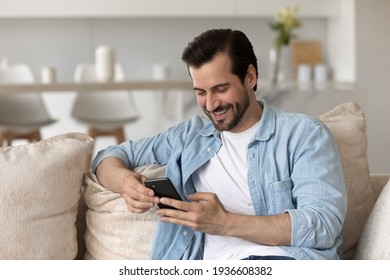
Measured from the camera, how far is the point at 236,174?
Result: 74.5 inches

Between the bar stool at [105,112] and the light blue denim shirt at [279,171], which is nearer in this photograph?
the light blue denim shirt at [279,171]

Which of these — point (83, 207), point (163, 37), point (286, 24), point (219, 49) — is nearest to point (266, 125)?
point (219, 49)

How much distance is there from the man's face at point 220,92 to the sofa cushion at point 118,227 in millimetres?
238

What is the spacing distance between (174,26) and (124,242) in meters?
4.25

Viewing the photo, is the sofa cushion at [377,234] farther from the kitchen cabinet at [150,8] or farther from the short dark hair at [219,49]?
the kitchen cabinet at [150,8]

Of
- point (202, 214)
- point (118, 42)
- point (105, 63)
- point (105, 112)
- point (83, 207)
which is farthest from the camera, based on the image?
point (118, 42)

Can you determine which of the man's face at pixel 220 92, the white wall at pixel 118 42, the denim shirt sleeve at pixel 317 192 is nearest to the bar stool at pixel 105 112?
the white wall at pixel 118 42

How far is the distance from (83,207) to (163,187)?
0.42 metres

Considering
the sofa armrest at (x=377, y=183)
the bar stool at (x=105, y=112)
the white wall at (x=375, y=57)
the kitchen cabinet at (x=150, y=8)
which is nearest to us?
the sofa armrest at (x=377, y=183)

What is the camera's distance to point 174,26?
236 inches

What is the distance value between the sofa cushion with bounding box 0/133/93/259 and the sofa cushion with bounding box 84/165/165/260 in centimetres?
6

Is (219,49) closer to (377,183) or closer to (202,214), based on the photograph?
(202,214)

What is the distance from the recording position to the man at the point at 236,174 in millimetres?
1724

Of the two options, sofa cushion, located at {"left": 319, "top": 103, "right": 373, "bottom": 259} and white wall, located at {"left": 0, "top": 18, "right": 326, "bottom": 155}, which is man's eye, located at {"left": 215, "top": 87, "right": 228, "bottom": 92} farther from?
white wall, located at {"left": 0, "top": 18, "right": 326, "bottom": 155}
